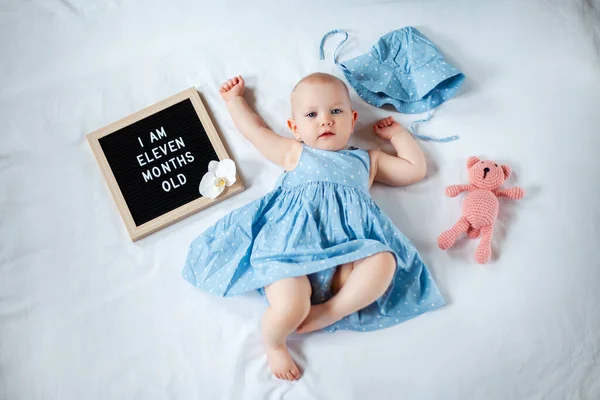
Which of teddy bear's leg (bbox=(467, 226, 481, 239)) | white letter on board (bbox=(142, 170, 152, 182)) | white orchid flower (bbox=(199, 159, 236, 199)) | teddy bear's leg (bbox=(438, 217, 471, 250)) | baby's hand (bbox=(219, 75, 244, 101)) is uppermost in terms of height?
baby's hand (bbox=(219, 75, 244, 101))

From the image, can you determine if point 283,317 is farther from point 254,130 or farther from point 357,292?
point 254,130

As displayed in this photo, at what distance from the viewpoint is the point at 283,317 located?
107 centimetres

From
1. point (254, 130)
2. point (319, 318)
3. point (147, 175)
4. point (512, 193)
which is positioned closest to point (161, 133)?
point (147, 175)

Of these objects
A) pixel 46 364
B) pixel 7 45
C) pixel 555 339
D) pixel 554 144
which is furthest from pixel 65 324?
pixel 554 144

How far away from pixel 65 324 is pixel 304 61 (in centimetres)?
90

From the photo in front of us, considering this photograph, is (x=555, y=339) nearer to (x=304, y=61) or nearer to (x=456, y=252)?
(x=456, y=252)

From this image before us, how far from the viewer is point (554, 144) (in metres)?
1.36

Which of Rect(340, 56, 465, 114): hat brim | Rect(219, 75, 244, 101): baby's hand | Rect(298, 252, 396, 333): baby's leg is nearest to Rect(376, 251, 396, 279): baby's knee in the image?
Rect(298, 252, 396, 333): baby's leg

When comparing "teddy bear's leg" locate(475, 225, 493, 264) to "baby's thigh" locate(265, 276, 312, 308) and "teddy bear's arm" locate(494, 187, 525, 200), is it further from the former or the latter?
"baby's thigh" locate(265, 276, 312, 308)

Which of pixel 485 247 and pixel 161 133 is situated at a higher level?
pixel 161 133

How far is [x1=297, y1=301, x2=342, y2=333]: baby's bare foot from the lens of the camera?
112 cm

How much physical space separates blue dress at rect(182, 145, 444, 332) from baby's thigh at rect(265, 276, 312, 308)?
0.05 feet

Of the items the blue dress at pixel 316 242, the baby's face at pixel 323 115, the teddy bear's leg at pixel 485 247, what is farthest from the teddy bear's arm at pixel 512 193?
the baby's face at pixel 323 115

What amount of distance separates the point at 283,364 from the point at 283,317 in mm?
109
